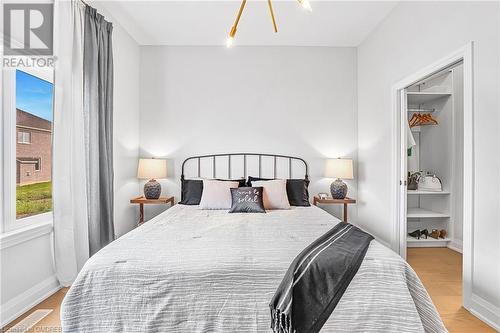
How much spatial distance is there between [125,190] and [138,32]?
205 cm

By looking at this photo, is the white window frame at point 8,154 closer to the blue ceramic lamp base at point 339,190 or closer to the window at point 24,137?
the window at point 24,137

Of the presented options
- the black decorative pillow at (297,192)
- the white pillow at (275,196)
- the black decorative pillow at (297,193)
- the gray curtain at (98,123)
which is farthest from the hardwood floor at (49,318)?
the black decorative pillow at (297,193)

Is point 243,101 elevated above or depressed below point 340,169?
above

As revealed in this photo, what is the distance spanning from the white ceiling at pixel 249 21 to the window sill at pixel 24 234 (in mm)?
2295

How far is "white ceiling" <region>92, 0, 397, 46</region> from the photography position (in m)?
3.09

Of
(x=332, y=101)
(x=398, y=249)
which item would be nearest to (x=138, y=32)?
(x=332, y=101)

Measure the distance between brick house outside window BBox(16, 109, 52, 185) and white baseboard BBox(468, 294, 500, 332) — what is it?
359 cm

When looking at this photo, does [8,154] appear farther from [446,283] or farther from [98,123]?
[446,283]

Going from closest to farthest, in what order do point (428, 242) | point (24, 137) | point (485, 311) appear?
point (485, 311)
point (24, 137)
point (428, 242)

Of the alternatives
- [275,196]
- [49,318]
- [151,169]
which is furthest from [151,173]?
[49,318]

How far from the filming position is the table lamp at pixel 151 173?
3725 mm

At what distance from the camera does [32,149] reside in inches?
95.3

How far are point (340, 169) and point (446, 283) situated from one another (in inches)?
65.8

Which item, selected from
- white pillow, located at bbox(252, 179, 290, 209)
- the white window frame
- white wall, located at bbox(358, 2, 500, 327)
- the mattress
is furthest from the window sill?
white wall, located at bbox(358, 2, 500, 327)
